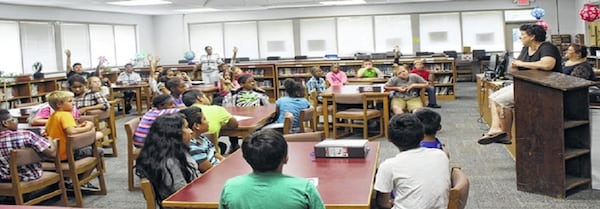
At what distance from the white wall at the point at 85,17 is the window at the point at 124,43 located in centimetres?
20

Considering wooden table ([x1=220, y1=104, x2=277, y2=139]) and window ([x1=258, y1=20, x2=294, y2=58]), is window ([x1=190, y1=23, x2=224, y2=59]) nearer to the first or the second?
window ([x1=258, y1=20, x2=294, y2=58])

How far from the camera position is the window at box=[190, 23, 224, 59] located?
17781 mm

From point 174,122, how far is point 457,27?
1476cm

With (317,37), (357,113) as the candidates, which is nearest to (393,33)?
(317,37)

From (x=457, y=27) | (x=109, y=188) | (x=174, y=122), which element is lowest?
(x=109, y=188)

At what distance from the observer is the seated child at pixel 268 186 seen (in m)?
2.19

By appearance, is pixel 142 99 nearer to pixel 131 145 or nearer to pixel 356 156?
pixel 131 145

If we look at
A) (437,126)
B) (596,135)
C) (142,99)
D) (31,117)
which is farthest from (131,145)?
(142,99)

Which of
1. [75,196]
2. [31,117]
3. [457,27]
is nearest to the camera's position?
[75,196]

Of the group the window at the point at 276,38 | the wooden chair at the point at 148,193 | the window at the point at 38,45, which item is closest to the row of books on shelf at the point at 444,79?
the window at the point at 276,38

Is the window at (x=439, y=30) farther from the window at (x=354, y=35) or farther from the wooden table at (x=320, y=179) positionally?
the wooden table at (x=320, y=179)

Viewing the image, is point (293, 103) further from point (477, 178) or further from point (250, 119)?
point (477, 178)

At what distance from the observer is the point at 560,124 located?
4773 mm

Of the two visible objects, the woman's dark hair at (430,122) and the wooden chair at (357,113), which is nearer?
the woman's dark hair at (430,122)
